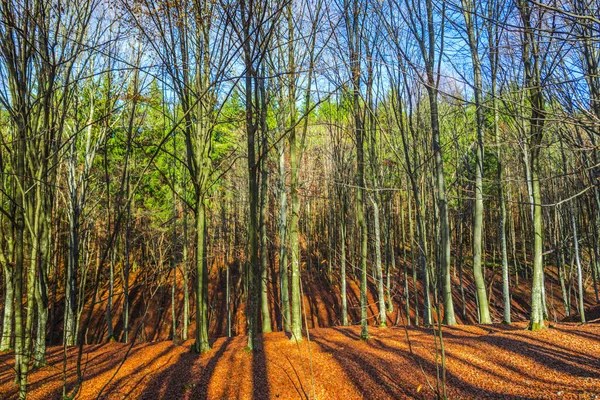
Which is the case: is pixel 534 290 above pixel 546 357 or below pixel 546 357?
above

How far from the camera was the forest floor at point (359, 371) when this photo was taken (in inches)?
196

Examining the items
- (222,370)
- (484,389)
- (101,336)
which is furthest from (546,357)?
(101,336)

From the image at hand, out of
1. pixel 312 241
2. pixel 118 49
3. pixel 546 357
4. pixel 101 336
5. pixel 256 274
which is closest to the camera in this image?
pixel 256 274

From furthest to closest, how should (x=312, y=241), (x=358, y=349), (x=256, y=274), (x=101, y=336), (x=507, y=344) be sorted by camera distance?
(x=312, y=241) → (x=101, y=336) → (x=358, y=349) → (x=507, y=344) → (x=256, y=274)

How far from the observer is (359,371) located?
574cm

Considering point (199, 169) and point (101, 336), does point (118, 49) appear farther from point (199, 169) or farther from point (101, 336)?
point (101, 336)

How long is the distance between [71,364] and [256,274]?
4641 millimetres

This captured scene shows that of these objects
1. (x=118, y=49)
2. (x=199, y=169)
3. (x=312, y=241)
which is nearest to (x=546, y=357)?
(x=199, y=169)

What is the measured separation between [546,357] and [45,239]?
28.3 ft

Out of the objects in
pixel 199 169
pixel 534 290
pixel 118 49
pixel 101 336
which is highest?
pixel 118 49

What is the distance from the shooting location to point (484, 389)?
4879 mm

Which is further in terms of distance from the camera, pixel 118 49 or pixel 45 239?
pixel 118 49

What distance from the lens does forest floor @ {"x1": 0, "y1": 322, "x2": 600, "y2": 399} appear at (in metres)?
4.97

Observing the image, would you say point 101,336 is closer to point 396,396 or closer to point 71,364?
point 71,364
